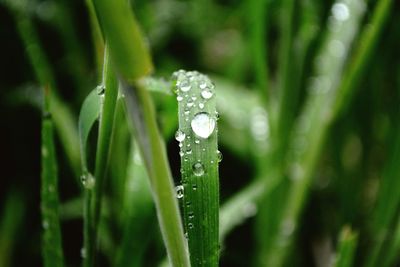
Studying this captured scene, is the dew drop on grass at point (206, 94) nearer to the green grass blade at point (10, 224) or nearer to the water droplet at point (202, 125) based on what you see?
the water droplet at point (202, 125)

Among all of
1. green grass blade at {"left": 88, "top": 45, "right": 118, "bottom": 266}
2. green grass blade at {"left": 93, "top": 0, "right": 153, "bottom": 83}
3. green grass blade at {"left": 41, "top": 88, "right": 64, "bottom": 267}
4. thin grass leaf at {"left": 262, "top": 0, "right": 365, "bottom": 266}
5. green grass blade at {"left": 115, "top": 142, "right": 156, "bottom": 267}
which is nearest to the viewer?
green grass blade at {"left": 93, "top": 0, "right": 153, "bottom": 83}

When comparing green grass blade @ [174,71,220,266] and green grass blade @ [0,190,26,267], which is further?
green grass blade @ [0,190,26,267]

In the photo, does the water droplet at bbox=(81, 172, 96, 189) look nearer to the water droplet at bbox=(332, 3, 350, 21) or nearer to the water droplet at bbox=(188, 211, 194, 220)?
the water droplet at bbox=(188, 211, 194, 220)

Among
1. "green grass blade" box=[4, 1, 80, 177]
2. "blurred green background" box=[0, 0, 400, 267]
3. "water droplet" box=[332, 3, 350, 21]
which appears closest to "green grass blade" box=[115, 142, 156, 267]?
"blurred green background" box=[0, 0, 400, 267]

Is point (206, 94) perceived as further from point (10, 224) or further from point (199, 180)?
point (10, 224)

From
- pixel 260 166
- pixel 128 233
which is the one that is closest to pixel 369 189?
pixel 260 166

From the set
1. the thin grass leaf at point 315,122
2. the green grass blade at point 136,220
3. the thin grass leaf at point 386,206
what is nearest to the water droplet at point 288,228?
the thin grass leaf at point 315,122

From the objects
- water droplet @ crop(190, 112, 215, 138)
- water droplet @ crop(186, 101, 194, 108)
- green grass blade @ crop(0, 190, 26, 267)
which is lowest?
water droplet @ crop(190, 112, 215, 138)

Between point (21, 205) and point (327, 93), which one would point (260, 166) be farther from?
Answer: point (21, 205)
